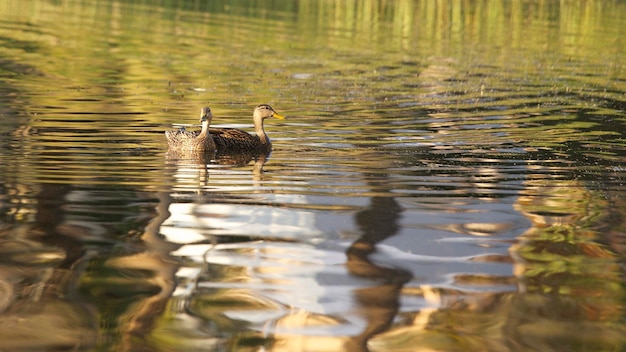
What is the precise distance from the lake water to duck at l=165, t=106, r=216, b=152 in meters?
0.45

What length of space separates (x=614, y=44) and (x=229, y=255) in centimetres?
3612

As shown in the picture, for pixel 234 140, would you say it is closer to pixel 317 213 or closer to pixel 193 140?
pixel 193 140

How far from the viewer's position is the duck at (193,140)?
17.1m

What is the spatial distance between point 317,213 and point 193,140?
5.75m

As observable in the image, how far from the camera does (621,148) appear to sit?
17750 mm

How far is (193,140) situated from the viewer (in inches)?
679

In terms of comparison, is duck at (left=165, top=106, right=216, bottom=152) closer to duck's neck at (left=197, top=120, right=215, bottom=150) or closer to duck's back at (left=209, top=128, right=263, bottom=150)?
duck's neck at (left=197, top=120, right=215, bottom=150)

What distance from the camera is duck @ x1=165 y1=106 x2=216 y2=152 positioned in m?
17.1

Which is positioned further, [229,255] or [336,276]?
[229,255]

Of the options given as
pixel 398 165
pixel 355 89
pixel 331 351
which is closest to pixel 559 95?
pixel 355 89

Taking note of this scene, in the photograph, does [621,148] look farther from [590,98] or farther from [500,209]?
[590,98]

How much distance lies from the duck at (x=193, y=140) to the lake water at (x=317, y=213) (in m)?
0.45

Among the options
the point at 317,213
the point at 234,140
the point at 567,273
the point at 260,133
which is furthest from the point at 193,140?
the point at 567,273

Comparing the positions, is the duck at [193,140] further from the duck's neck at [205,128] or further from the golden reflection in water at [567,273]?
the golden reflection in water at [567,273]
